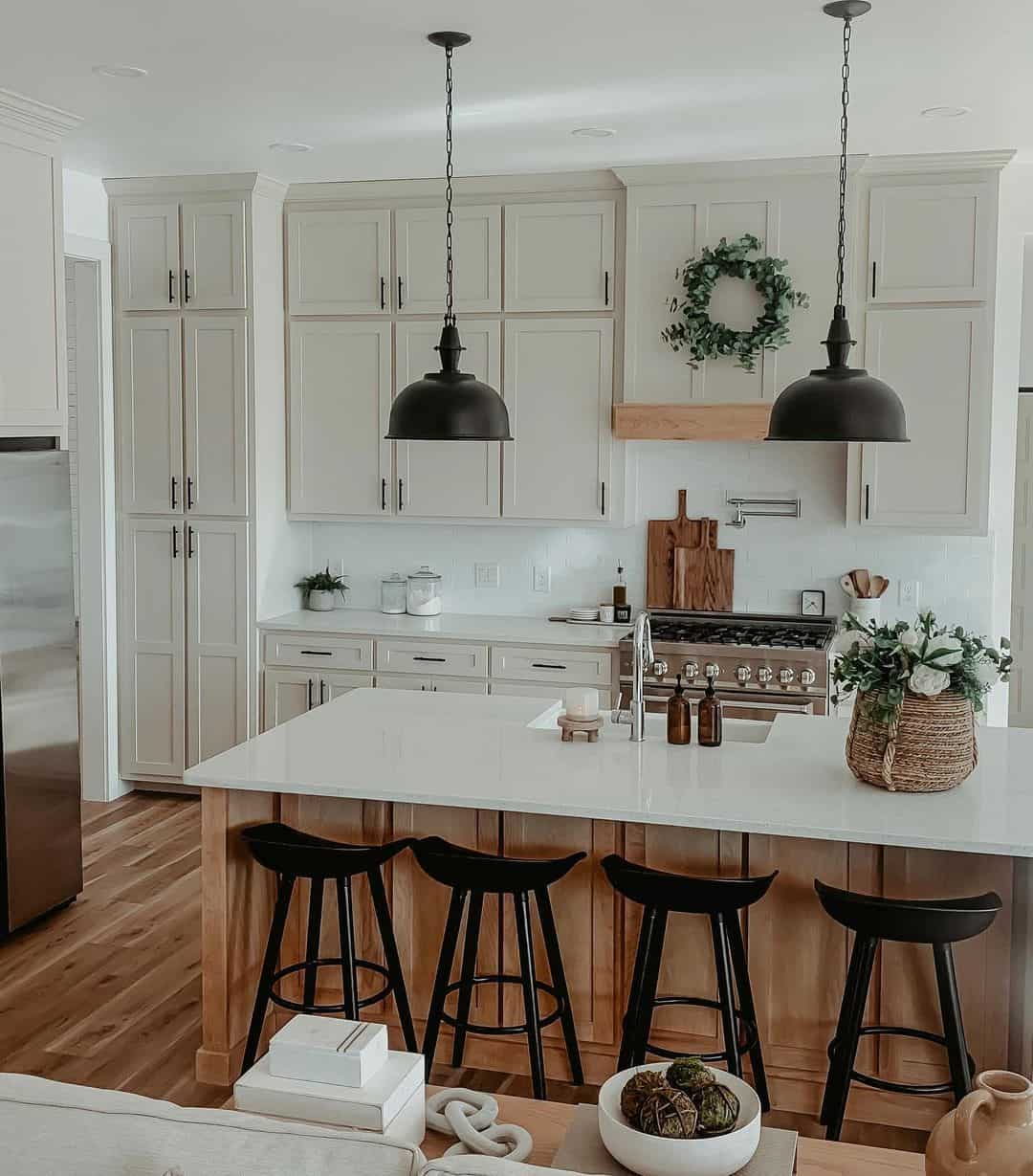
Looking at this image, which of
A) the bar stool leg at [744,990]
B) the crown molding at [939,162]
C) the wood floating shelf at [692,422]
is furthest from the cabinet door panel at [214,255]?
the bar stool leg at [744,990]

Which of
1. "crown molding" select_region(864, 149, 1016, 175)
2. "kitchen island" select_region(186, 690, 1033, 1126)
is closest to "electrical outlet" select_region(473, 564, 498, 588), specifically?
"crown molding" select_region(864, 149, 1016, 175)

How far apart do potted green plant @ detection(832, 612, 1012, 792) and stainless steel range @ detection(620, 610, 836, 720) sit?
189 centimetres

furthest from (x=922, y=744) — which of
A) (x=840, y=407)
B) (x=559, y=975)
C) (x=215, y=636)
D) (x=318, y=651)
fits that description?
(x=215, y=636)

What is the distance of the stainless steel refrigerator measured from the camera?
14.0 feet

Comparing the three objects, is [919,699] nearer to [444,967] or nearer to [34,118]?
[444,967]

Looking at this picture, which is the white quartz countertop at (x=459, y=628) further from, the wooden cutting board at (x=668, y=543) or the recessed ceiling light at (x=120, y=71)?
the recessed ceiling light at (x=120, y=71)

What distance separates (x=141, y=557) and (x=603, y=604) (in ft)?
6.94

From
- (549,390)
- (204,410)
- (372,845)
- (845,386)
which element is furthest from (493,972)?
(204,410)

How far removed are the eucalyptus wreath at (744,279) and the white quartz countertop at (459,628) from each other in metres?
1.25

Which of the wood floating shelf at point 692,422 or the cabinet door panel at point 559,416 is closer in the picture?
the wood floating shelf at point 692,422

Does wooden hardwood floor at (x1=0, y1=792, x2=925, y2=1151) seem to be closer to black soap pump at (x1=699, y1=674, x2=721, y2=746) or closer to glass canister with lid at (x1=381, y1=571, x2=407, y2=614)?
black soap pump at (x1=699, y1=674, x2=721, y2=746)

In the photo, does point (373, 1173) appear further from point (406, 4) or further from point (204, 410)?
point (204, 410)

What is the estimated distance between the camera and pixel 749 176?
17.2 ft

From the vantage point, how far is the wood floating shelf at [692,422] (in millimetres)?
5320
